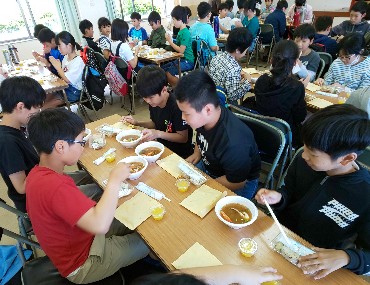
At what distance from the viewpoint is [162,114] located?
2338mm

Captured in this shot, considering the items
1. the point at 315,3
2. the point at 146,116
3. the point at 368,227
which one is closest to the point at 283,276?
the point at 368,227

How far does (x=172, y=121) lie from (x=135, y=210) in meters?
1.10

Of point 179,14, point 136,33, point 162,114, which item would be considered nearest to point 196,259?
point 162,114

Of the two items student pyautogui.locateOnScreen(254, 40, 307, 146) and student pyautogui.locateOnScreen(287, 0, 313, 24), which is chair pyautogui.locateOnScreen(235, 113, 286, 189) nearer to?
student pyautogui.locateOnScreen(254, 40, 307, 146)

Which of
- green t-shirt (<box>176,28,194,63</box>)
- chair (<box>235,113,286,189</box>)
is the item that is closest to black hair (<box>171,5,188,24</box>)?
green t-shirt (<box>176,28,194,63</box>)

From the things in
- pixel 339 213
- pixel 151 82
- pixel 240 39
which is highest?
pixel 240 39

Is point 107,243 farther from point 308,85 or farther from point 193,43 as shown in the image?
point 193,43

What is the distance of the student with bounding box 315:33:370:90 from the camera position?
2.75 metres

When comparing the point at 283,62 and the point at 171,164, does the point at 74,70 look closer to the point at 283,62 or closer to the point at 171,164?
the point at 171,164

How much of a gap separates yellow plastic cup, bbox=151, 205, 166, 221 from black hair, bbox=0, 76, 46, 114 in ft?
4.37

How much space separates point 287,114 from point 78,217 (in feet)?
7.14

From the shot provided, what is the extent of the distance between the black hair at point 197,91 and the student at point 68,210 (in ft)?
1.96

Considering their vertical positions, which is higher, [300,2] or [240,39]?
[300,2]

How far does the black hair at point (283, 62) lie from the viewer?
2328 millimetres
